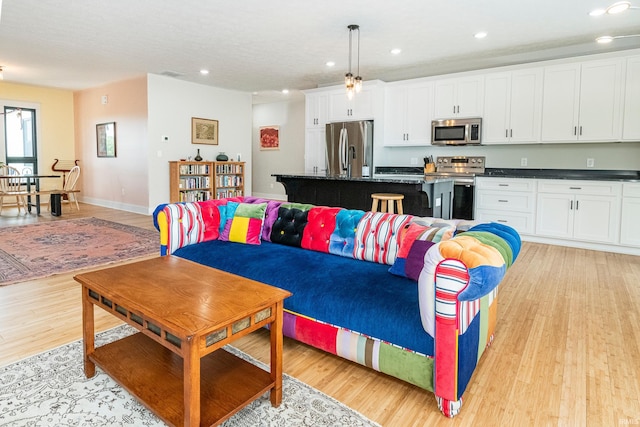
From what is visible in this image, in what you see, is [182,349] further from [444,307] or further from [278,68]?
[278,68]

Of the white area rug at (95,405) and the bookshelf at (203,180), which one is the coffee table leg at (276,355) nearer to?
the white area rug at (95,405)

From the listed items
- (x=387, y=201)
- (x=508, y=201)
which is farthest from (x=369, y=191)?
(x=508, y=201)

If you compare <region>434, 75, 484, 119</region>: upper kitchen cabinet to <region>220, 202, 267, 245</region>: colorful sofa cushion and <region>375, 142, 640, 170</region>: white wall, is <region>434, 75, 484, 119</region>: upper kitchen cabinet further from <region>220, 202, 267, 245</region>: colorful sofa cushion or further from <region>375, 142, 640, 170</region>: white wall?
<region>220, 202, 267, 245</region>: colorful sofa cushion

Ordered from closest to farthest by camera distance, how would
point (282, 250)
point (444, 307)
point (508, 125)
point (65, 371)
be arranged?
point (444, 307) < point (65, 371) < point (282, 250) < point (508, 125)

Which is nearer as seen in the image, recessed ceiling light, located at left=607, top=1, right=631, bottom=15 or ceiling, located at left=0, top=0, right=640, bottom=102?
recessed ceiling light, located at left=607, top=1, right=631, bottom=15

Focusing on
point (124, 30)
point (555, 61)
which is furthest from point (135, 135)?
point (555, 61)

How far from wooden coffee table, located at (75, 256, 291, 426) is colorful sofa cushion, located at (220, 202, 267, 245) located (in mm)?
966

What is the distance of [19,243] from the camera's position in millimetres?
4609

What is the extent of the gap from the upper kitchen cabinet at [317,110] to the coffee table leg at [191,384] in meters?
6.20

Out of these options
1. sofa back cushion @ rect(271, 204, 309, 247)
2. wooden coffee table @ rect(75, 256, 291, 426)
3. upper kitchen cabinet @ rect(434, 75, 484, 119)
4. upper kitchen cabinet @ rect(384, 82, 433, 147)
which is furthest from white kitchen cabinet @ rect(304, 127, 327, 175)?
wooden coffee table @ rect(75, 256, 291, 426)

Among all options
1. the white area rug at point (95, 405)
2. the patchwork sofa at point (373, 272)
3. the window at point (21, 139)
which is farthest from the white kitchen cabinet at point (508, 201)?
the window at point (21, 139)

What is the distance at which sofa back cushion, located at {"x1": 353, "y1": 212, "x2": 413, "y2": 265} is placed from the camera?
8.04 feet

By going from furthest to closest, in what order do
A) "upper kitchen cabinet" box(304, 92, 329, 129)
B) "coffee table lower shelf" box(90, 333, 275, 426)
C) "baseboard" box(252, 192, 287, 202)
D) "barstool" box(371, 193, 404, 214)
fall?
"baseboard" box(252, 192, 287, 202), "upper kitchen cabinet" box(304, 92, 329, 129), "barstool" box(371, 193, 404, 214), "coffee table lower shelf" box(90, 333, 275, 426)

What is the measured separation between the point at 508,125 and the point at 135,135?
247 inches
